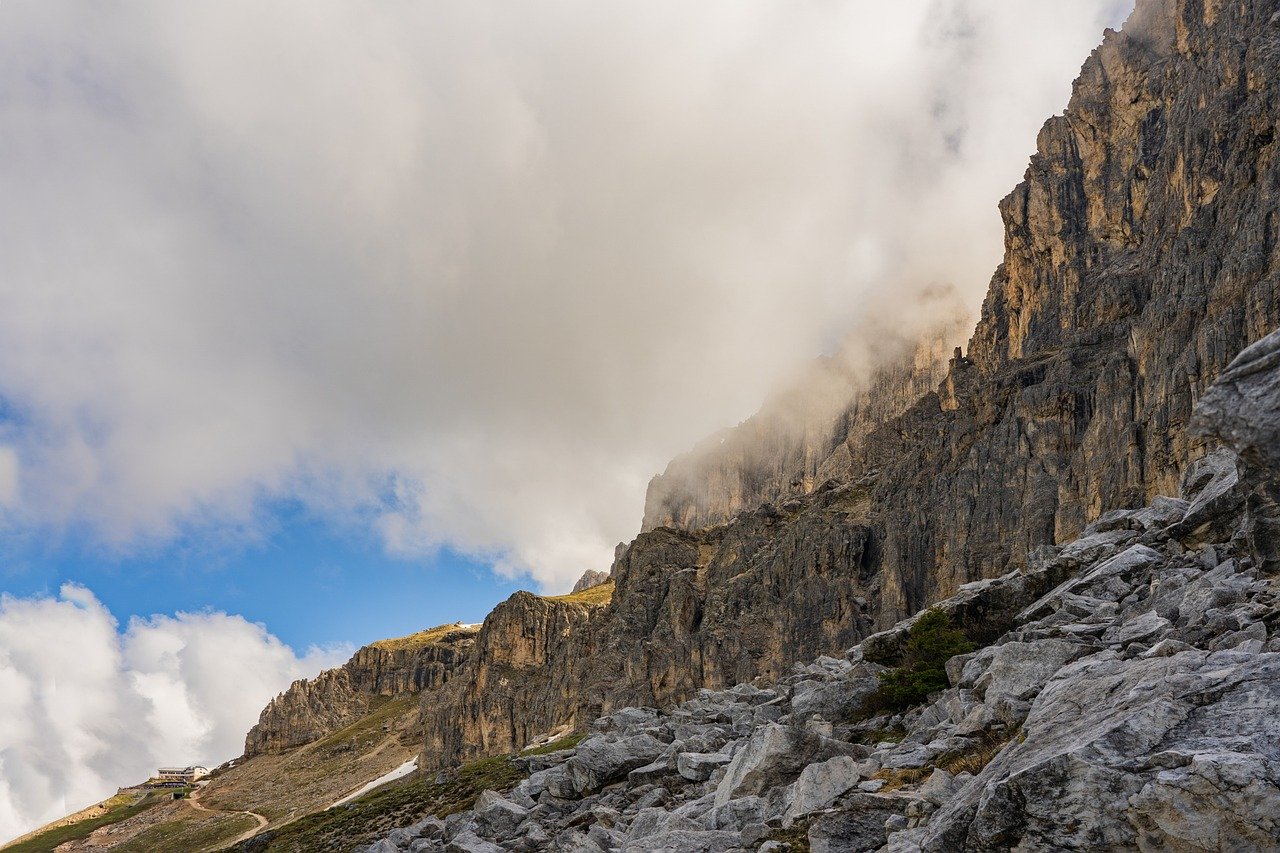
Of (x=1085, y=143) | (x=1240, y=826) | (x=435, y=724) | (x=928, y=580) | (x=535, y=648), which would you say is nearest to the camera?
(x=1240, y=826)

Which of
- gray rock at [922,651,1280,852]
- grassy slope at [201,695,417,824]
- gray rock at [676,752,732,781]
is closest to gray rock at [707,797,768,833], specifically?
gray rock at [922,651,1280,852]

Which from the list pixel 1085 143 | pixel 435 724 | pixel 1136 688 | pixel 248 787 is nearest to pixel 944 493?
pixel 1085 143

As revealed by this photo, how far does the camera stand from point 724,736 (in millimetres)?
28344

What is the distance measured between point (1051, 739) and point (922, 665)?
15.9 m

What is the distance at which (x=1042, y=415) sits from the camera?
320 ft

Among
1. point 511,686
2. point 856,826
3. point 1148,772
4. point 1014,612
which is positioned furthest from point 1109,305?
point 511,686

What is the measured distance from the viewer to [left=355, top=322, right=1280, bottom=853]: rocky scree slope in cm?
830

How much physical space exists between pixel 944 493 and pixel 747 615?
1386 inches

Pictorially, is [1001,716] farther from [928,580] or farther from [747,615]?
[747,615]

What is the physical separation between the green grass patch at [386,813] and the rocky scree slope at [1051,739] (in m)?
10.6

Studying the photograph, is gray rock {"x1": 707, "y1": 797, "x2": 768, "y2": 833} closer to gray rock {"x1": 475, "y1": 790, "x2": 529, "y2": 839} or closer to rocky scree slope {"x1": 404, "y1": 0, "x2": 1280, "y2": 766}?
gray rock {"x1": 475, "y1": 790, "x2": 529, "y2": 839}

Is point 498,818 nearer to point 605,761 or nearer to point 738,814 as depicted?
point 605,761

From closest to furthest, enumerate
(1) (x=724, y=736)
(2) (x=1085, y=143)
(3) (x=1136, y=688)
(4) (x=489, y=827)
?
1. (3) (x=1136, y=688)
2. (4) (x=489, y=827)
3. (1) (x=724, y=736)
4. (2) (x=1085, y=143)

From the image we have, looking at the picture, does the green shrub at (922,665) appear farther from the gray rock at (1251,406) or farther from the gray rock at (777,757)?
the gray rock at (1251,406)
